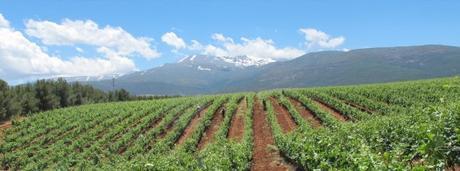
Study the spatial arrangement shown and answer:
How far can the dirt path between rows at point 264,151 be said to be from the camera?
92.1ft

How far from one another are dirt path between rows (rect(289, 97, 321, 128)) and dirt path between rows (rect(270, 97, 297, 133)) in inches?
49.8

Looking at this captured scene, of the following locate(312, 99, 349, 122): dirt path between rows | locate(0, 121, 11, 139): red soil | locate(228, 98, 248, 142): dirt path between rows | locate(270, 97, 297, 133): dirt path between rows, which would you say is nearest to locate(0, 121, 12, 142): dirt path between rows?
locate(0, 121, 11, 139): red soil

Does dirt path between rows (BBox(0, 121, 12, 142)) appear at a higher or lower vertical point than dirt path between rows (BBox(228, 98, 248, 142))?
lower

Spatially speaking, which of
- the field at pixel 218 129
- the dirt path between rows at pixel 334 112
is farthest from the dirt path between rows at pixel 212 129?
the dirt path between rows at pixel 334 112

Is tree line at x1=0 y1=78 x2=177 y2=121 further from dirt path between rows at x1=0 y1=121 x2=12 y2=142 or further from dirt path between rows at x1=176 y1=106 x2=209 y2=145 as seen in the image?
dirt path between rows at x1=176 y1=106 x2=209 y2=145

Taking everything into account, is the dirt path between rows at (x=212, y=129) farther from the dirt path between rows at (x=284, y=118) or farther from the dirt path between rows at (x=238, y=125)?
the dirt path between rows at (x=284, y=118)

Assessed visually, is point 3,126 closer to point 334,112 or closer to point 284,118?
point 284,118

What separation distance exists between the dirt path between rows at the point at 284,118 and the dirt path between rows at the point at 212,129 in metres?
5.46

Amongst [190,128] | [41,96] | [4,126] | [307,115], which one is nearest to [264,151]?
[190,128]

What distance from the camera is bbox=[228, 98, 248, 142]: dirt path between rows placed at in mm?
42631

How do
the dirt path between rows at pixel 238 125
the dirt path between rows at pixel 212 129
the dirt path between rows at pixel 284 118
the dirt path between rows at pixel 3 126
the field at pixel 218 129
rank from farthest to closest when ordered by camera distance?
the dirt path between rows at pixel 3 126
the dirt path between rows at pixel 284 118
the dirt path between rows at pixel 238 125
the dirt path between rows at pixel 212 129
the field at pixel 218 129

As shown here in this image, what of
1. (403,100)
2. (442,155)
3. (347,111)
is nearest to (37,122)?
(347,111)

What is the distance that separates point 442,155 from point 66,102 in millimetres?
98461

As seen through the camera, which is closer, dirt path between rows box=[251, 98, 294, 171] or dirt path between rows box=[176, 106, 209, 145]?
dirt path between rows box=[251, 98, 294, 171]
